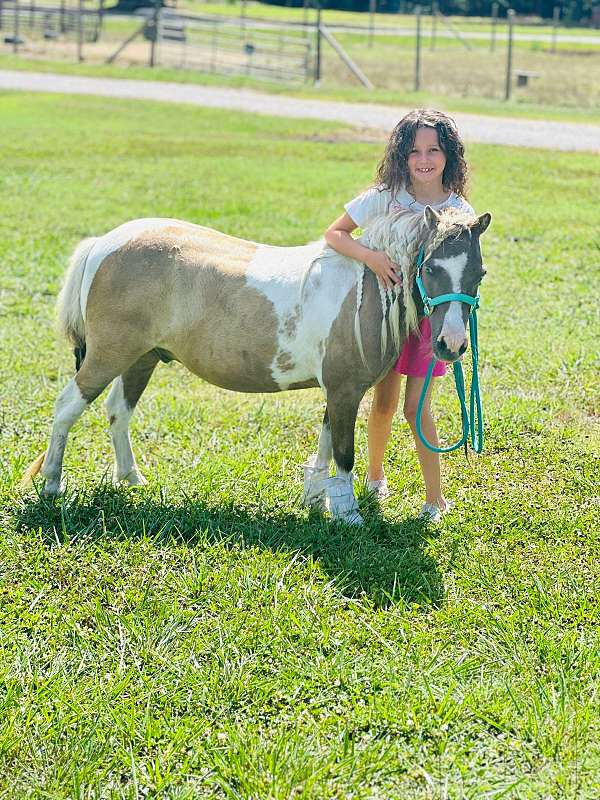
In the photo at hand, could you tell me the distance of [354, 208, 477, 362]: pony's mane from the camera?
398 centimetres

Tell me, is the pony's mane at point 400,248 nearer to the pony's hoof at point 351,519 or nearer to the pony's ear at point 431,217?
the pony's ear at point 431,217

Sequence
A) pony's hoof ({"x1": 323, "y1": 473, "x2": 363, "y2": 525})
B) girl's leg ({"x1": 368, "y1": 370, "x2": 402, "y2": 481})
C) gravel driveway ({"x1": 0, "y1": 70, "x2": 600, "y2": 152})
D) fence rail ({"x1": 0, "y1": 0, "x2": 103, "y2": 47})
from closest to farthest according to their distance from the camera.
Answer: pony's hoof ({"x1": 323, "y1": 473, "x2": 363, "y2": 525})
girl's leg ({"x1": 368, "y1": 370, "x2": 402, "y2": 481})
gravel driveway ({"x1": 0, "y1": 70, "x2": 600, "y2": 152})
fence rail ({"x1": 0, "y1": 0, "x2": 103, "y2": 47})

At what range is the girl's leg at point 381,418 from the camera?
15.6ft

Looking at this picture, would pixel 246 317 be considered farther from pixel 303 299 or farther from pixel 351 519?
pixel 351 519

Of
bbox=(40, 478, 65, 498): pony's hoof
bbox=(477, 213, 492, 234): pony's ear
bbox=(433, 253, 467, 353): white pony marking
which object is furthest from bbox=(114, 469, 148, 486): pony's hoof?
bbox=(477, 213, 492, 234): pony's ear

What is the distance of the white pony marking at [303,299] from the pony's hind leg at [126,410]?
739mm

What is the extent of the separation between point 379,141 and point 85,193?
6534 millimetres

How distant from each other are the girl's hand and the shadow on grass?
1120 millimetres

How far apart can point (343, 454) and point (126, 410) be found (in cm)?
117

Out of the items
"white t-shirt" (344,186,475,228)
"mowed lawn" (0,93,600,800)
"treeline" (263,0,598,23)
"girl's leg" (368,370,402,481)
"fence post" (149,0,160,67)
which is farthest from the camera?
"treeline" (263,0,598,23)

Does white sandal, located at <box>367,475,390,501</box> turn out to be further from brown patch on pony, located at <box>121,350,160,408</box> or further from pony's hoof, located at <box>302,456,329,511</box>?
brown patch on pony, located at <box>121,350,160,408</box>

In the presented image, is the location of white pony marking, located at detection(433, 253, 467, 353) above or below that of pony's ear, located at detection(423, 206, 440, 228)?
below

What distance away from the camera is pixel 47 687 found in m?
3.21

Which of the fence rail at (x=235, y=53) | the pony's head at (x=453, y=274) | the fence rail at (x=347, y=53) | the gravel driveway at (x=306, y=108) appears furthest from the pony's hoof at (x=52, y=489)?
the fence rail at (x=235, y=53)
